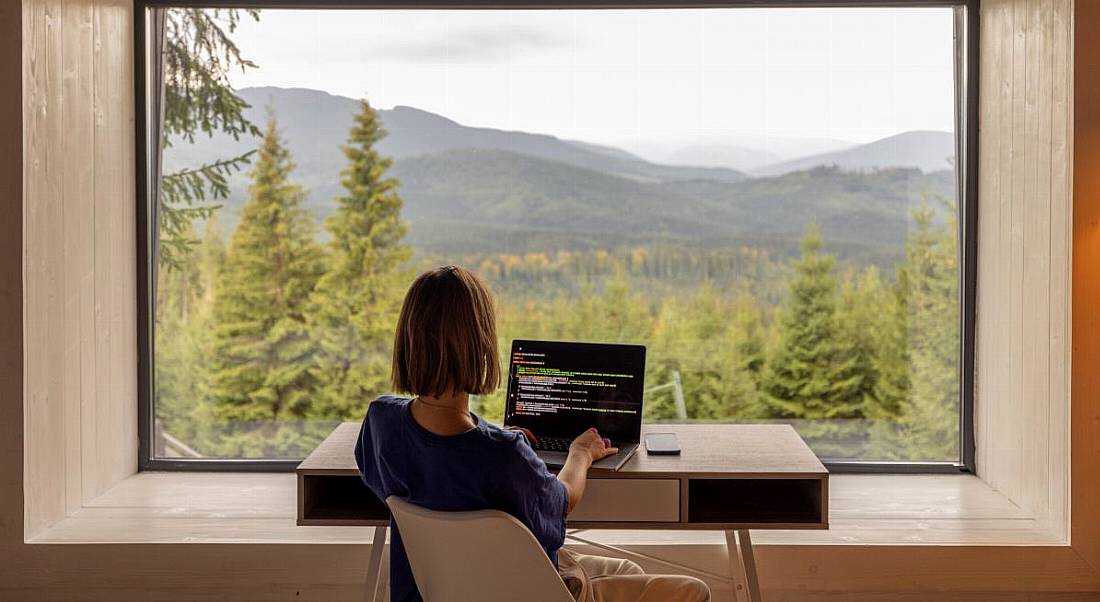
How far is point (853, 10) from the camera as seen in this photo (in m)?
3.41

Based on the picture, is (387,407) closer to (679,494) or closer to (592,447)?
(592,447)

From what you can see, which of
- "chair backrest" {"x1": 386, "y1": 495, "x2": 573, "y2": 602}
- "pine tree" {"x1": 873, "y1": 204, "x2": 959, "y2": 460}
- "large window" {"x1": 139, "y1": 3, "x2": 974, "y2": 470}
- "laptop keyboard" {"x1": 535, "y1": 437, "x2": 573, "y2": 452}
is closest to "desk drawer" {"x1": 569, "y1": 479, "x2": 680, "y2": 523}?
"laptop keyboard" {"x1": 535, "y1": 437, "x2": 573, "y2": 452}

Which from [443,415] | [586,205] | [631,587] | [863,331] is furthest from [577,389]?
[863,331]

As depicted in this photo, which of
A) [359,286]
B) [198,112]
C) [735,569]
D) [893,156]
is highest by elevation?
[198,112]

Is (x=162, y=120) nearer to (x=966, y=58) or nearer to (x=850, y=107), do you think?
A: (x=850, y=107)

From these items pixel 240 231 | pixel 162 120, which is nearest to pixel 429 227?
pixel 240 231

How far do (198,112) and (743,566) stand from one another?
247 centimetres

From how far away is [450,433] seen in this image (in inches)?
70.6

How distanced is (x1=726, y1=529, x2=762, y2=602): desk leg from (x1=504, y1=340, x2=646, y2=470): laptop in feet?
1.26

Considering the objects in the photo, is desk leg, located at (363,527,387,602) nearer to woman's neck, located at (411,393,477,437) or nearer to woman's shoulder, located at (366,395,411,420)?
woman's shoulder, located at (366,395,411,420)

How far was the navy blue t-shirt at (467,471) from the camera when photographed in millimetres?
1752

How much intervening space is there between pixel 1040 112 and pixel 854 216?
72cm

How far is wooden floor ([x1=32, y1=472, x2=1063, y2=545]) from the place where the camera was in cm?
282

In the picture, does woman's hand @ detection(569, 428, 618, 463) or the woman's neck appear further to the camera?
woman's hand @ detection(569, 428, 618, 463)
